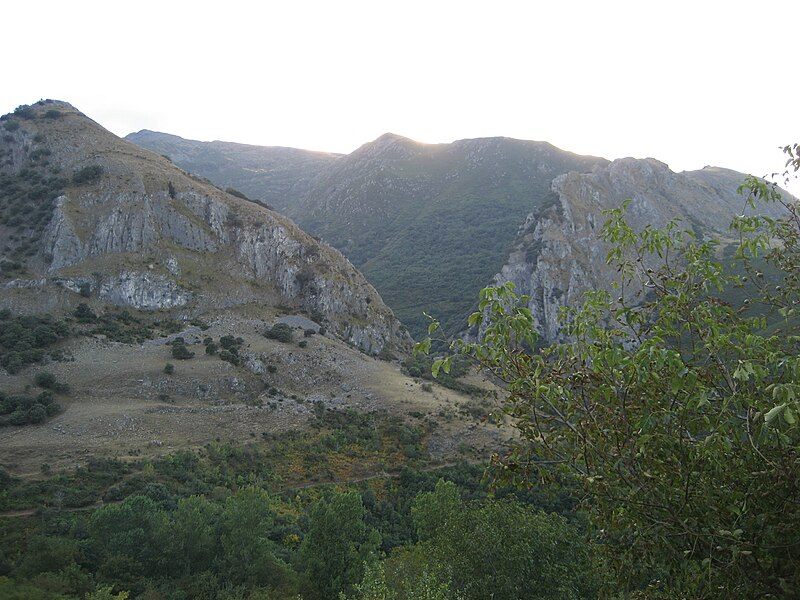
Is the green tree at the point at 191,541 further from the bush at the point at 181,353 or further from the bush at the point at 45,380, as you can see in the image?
the bush at the point at 181,353

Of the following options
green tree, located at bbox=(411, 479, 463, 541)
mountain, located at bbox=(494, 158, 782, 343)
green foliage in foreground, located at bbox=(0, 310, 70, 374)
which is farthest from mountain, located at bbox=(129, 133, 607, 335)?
green tree, located at bbox=(411, 479, 463, 541)

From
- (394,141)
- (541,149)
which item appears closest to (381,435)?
(541,149)

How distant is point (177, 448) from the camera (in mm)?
34469

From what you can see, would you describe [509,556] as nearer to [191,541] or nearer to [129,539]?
[191,541]

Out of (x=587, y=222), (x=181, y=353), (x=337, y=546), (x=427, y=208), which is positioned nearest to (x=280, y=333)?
(x=181, y=353)

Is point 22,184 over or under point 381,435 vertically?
over

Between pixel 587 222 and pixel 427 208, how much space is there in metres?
54.9

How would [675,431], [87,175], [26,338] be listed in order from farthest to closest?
[87,175]
[26,338]
[675,431]

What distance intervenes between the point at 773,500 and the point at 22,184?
78.9 m

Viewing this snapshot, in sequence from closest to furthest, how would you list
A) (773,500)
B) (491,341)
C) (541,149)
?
1. (773,500)
2. (491,341)
3. (541,149)

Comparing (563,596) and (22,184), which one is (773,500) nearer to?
(563,596)

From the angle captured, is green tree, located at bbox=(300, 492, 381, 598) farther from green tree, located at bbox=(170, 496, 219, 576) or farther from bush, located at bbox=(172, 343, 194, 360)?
bush, located at bbox=(172, 343, 194, 360)

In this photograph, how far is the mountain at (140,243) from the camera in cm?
5312

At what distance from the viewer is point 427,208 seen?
142 meters
